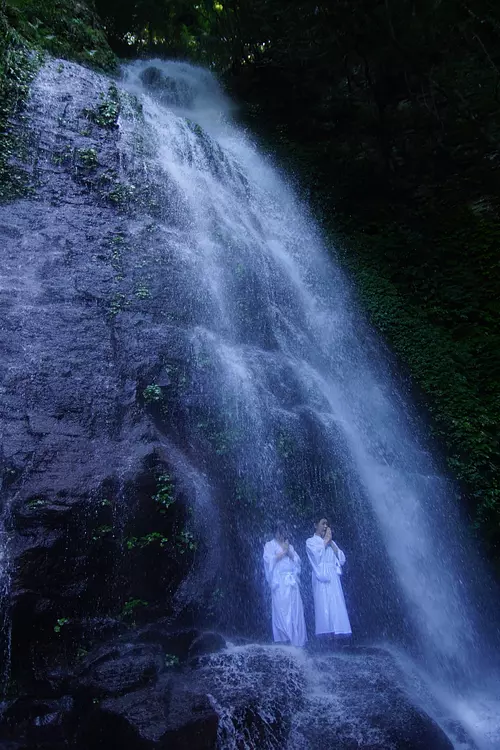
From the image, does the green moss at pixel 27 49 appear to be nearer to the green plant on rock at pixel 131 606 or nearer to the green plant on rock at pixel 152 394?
the green plant on rock at pixel 152 394

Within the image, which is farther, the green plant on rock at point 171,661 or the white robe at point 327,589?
the white robe at point 327,589

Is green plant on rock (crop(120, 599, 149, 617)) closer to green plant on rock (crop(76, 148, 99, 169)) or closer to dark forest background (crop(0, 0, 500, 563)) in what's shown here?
dark forest background (crop(0, 0, 500, 563))

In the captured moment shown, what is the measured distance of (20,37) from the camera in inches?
521

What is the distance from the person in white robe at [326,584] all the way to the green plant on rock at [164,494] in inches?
84.0

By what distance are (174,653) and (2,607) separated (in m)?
1.92

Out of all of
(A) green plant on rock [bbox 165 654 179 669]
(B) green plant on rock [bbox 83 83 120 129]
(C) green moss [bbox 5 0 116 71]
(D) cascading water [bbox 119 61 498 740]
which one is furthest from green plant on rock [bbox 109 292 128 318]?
(C) green moss [bbox 5 0 116 71]

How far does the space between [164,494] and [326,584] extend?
8.59 feet

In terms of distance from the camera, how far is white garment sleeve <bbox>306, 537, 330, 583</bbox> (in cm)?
742

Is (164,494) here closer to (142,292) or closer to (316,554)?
(316,554)

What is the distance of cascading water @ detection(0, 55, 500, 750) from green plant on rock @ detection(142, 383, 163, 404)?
0.22 m

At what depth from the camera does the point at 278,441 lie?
8430mm

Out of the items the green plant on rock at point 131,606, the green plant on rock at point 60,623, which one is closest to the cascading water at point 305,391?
the green plant on rock at point 131,606

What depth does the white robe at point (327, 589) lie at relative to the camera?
285 inches

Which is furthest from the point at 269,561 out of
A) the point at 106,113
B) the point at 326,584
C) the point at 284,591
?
the point at 106,113
